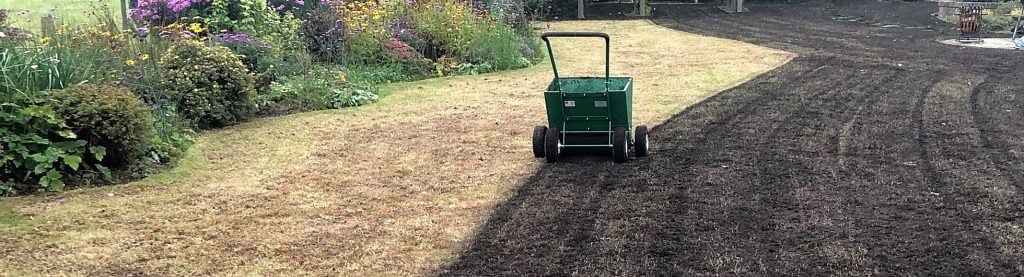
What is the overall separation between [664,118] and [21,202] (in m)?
4.89

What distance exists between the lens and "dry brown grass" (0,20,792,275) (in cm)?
403

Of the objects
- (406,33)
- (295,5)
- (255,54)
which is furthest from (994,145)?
(295,5)

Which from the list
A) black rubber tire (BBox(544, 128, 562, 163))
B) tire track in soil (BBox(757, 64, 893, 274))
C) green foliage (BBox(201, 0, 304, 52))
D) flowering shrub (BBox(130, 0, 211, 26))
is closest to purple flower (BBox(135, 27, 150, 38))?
flowering shrub (BBox(130, 0, 211, 26))

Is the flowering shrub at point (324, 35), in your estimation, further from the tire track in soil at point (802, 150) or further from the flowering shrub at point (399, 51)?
the tire track in soil at point (802, 150)

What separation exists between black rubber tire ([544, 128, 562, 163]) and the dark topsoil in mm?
84

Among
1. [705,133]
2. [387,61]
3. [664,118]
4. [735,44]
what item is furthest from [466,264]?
[735,44]

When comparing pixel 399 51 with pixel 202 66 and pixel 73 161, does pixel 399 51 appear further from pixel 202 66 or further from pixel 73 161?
pixel 73 161

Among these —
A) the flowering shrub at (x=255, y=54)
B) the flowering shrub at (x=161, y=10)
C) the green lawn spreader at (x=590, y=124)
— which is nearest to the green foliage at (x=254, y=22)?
the flowering shrub at (x=161, y=10)

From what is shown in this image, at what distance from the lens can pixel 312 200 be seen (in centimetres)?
506

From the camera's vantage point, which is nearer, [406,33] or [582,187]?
[582,187]

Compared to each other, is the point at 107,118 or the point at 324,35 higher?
the point at 324,35

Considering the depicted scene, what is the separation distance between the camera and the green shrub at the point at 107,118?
16.6 feet

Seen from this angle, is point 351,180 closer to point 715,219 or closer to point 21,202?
point 21,202

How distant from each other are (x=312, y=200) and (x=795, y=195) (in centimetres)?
275
